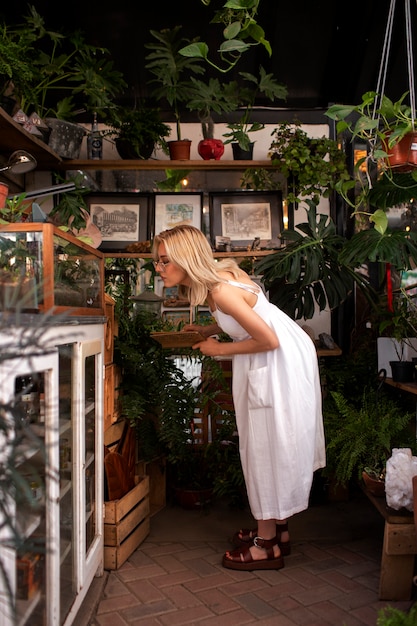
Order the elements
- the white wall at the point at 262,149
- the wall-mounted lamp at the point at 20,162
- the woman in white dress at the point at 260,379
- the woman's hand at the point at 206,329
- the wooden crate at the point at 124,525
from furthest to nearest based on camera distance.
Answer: the white wall at the point at 262,149 < the woman's hand at the point at 206,329 < the wooden crate at the point at 124,525 < the woman in white dress at the point at 260,379 < the wall-mounted lamp at the point at 20,162

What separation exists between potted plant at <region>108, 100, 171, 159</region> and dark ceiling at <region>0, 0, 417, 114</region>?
0.58 meters

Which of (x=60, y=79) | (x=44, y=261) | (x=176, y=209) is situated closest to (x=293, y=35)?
(x=176, y=209)

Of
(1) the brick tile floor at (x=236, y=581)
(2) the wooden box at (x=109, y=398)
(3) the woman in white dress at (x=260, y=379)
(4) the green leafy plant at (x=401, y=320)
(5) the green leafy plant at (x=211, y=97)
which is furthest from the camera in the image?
(5) the green leafy plant at (x=211, y=97)

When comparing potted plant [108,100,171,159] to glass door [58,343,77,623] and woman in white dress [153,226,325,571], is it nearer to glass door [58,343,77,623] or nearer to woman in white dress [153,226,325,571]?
woman in white dress [153,226,325,571]

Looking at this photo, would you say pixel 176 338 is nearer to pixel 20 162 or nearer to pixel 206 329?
pixel 206 329

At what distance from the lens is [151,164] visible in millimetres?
4547

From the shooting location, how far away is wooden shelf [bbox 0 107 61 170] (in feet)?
11.1

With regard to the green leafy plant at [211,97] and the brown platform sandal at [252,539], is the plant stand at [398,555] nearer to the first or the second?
the brown platform sandal at [252,539]

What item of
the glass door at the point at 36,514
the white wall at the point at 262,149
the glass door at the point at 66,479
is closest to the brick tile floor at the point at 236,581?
the glass door at the point at 66,479

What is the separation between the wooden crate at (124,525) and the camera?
3.16 m

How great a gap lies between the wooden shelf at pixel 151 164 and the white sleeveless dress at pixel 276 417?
1.66 meters

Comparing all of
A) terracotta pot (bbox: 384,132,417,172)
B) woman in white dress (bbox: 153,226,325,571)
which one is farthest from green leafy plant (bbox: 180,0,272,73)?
woman in white dress (bbox: 153,226,325,571)

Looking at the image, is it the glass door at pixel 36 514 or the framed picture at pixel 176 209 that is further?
the framed picture at pixel 176 209

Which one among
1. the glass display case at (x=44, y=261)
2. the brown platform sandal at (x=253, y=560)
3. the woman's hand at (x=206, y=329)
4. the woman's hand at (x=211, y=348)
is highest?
the glass display case at (x=44, y=261)
